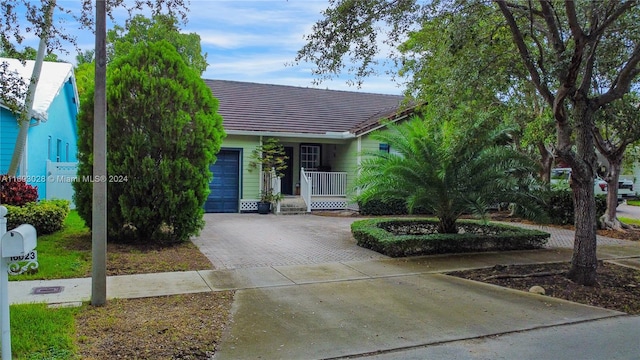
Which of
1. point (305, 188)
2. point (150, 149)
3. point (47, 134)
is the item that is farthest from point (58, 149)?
point (150, 149)

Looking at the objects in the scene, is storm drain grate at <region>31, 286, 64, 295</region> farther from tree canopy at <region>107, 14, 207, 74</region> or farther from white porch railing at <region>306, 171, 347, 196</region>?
tree canopy at <region>107, 14, 207, 74</region>

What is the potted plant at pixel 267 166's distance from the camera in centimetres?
1681

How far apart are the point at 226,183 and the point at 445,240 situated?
9940 millimetres

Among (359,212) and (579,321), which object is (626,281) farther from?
(359,212)

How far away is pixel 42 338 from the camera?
14.1 feet

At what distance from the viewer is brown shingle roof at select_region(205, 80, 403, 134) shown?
708 inches

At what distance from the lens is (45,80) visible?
15.8 meters

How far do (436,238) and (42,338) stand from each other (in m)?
7.25

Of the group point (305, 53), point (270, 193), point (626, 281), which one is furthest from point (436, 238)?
point (270, 193)

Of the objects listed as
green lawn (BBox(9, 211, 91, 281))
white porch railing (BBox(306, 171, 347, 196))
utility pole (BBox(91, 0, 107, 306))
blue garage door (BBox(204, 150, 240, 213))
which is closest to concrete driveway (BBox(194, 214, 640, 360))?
utility pole (BBox(91, 0, 107, 306))

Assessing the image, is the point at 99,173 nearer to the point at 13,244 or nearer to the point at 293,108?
the point at 13,244

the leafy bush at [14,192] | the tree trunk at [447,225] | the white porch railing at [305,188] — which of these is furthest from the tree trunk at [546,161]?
the leafy bush at [14,192]

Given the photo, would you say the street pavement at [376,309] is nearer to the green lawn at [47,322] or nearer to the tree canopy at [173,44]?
the green lawn at [47,322]

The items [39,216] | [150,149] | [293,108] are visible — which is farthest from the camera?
[293,108]
